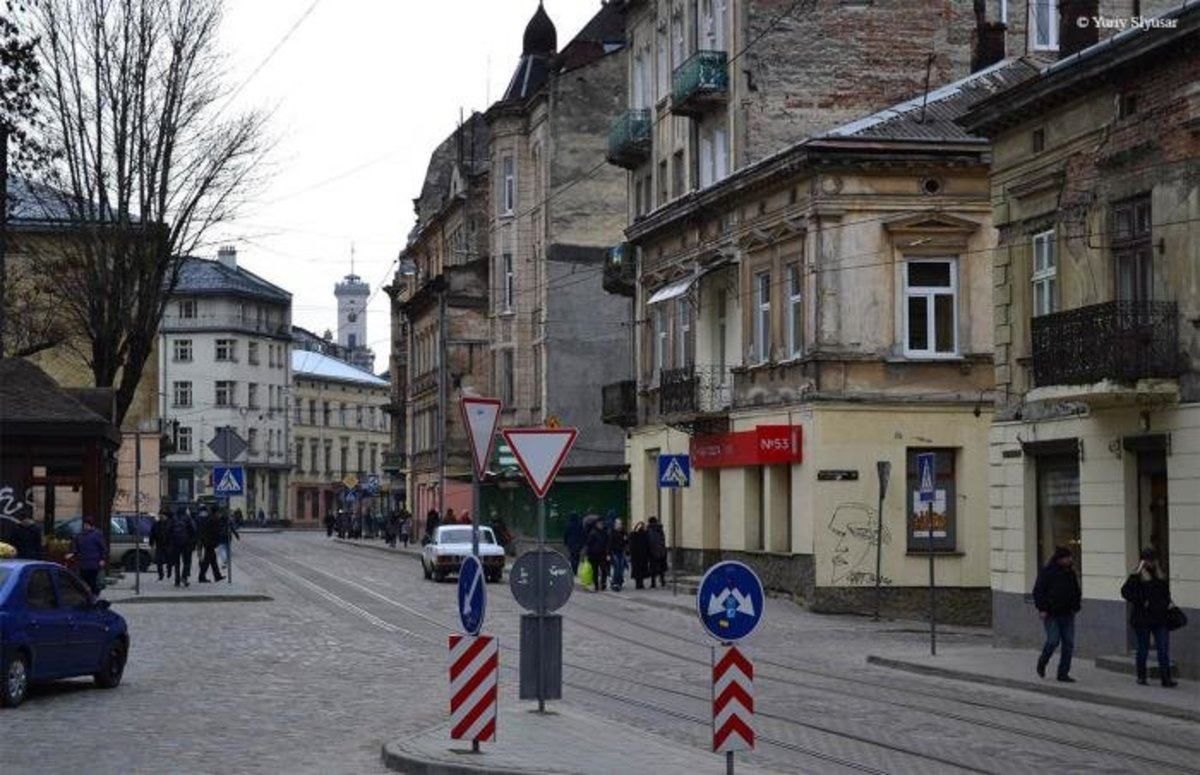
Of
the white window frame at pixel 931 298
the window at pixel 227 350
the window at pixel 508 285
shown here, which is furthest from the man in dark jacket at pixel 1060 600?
the window at pixel 227 350

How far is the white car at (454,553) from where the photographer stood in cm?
5044

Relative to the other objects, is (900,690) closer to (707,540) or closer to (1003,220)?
(1003,220)

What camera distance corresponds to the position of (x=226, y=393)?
137m

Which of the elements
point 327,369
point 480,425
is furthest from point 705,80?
point 327,369

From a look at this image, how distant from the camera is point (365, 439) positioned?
522ft

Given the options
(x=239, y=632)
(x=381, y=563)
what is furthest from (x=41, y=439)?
(x=381, y=563)

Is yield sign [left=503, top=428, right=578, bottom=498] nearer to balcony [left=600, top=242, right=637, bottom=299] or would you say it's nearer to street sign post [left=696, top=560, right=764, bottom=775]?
street sign post [left=696, top=560, right=764, bottom=775]

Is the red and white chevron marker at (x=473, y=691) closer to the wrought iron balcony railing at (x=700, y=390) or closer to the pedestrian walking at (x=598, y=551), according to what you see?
the wrought iron balcony railing at (x=700, y=390)

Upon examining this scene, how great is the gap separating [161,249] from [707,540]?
14.0m

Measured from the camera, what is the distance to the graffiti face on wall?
133 ft

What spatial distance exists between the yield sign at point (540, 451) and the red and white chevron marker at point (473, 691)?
2.58 meters

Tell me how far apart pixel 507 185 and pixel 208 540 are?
3409 cm

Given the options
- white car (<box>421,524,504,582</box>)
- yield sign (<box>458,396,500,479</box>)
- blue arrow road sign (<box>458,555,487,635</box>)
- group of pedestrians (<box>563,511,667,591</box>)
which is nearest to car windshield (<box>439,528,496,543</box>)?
white car (<box>421,524,504,582</box>)

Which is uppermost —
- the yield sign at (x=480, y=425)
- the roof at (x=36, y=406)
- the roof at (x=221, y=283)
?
the roof at (x=221, y=283)
